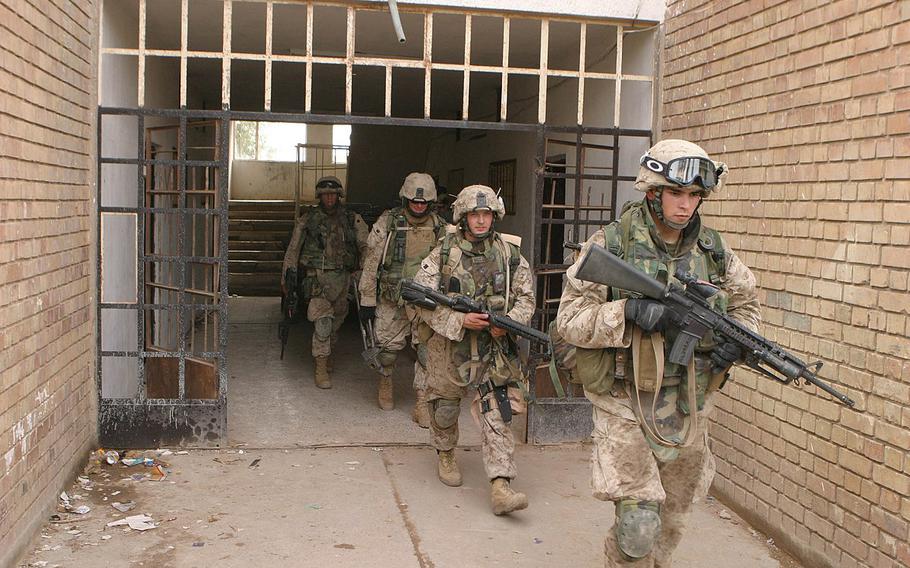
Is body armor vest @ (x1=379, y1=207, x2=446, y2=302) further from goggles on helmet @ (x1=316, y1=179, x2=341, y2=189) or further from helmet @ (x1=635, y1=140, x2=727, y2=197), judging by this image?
helmet @ (x1=635, y1=140, x2=727, y2=197)

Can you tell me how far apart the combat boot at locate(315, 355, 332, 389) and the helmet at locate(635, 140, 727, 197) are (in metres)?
4.84

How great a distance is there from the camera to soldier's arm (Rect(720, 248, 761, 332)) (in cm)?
369

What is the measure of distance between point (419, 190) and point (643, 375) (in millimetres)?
3654

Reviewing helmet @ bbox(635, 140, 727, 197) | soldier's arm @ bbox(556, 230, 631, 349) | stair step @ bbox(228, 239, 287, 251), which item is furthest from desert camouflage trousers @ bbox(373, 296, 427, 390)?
stair step @ bbox(228, 239, 287, 251)

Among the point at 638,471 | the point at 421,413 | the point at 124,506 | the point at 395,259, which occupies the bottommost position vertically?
the point at 124,506

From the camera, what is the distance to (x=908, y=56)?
3.65 m

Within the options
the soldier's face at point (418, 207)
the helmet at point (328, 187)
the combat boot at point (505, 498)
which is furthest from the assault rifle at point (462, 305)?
the helmet at point (328, 187)

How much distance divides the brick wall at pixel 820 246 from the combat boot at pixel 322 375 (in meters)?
3.72

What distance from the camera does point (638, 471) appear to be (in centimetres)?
348

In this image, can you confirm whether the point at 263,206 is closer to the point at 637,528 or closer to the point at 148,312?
the point at 148,312

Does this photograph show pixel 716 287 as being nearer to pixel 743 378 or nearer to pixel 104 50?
pixel 743 378

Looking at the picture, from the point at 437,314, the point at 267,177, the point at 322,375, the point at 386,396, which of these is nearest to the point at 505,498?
the point at 437,314

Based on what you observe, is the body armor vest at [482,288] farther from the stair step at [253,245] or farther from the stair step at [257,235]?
the stair step at [257,235]

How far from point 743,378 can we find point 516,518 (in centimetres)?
148
